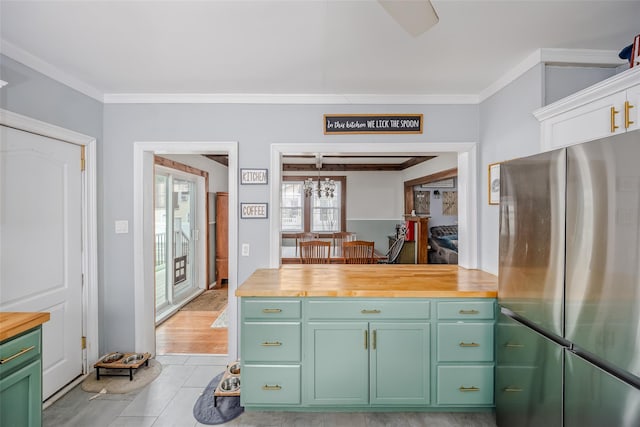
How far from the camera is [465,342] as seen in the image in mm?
2105

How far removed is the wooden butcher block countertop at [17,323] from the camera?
4.44 ft

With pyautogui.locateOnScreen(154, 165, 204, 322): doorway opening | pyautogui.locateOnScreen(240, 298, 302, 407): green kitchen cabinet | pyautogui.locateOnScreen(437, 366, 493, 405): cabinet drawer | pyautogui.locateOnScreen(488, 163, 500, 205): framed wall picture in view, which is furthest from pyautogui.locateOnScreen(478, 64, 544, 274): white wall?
pyautogui.locateOnScreen(154, 165, 204, 322): doorway opening

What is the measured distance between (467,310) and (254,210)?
1.91 meters

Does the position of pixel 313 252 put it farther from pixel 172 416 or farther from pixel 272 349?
pixel 172 416

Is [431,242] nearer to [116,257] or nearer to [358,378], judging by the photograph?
[358,378]

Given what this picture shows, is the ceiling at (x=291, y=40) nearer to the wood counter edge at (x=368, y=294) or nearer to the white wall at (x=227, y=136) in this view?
the white wall at (x=227, y=136)

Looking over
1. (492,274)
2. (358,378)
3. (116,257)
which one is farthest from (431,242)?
(116,257)

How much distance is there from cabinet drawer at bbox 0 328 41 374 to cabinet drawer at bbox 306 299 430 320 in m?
1.47

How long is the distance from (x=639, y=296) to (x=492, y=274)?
150cm

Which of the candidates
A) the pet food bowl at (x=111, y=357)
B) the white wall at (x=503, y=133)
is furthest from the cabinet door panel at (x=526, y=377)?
the pet food bowl at (x=111, y=357)

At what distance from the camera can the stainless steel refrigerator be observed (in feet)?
3.82

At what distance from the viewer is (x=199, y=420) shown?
2117 millimetres

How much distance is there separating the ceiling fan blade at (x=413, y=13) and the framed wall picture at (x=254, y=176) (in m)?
1.84

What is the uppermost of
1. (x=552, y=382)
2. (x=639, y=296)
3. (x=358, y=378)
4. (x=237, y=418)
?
(x=639, y=296)
